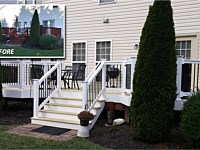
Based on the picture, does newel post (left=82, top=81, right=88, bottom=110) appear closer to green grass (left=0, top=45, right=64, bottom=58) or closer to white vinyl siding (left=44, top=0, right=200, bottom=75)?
white vinyl siding (left=44, top=0, right=200, bottom=75)

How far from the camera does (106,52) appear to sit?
1159cm

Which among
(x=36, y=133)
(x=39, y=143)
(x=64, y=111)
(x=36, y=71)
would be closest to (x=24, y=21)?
(x=36, y=71)

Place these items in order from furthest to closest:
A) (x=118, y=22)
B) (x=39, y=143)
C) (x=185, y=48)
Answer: (x=118, y=22)
(x=185, y=48)
(x=39, y=143)

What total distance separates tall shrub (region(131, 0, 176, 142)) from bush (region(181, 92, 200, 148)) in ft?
1.41

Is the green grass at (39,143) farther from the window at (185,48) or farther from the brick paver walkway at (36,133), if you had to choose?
the window at (185,48)

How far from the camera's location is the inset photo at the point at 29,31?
1330cm

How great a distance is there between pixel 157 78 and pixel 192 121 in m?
1.11

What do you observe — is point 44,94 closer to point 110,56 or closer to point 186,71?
point 110,56

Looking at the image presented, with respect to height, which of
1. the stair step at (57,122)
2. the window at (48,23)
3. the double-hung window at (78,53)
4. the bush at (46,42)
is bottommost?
the stair step at (57,122)

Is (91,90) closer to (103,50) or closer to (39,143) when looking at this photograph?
(39,143)

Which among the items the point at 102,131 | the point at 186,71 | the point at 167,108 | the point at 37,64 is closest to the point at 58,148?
the point at 102,131

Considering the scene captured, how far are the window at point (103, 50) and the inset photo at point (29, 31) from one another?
7.07ft

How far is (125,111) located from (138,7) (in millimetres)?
4498

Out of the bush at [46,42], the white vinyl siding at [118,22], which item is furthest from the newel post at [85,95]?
the bush at [46,42]
